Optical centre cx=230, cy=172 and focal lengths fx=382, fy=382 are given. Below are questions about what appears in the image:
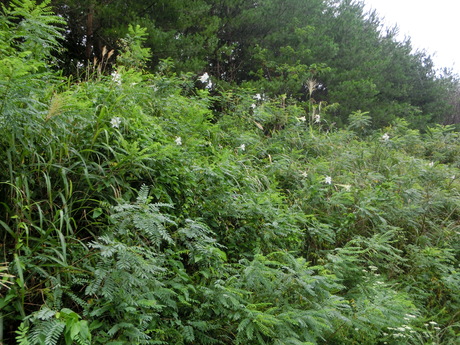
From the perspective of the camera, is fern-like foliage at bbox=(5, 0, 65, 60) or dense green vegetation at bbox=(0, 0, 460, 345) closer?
dense green vegetation at bbox=(0, 0, 460, 345)

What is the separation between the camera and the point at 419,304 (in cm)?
354

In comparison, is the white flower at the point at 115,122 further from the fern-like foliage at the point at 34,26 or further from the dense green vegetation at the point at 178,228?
the fern-like foliage at the point at 34,26

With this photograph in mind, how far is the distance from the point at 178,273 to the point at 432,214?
158 inches

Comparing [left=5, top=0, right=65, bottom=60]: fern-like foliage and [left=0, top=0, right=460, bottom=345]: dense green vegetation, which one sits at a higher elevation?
[left=5, top=0, right=65, bottom=60]: fern-like foliage

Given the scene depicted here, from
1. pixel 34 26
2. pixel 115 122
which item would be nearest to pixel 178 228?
pixel 115 122

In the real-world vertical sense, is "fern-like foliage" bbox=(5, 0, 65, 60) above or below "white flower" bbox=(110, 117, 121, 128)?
above

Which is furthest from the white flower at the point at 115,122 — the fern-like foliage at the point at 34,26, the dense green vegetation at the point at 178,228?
the fern-like foliage at the point at 34,26

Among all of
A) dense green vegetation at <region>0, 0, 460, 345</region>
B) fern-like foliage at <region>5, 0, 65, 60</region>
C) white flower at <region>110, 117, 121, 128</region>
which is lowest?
dense green vegetation at <region>0, 0, 460, 345</region>

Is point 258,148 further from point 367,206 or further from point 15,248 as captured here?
point 15,248

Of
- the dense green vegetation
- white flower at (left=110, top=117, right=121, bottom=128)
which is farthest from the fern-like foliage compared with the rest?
white flower at (left=110, top=117, right=121, bottom=128)

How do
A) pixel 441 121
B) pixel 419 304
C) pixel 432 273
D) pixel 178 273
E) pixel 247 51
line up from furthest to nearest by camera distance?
1. pixel 441 121
2. pixel 247 51
3. pixel 432 273
4. pixel 419 304
5. pixel 178 273

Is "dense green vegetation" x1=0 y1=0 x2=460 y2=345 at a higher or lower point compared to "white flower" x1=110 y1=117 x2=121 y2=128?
lower

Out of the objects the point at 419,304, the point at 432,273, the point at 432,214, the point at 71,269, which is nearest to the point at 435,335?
the point at 419,304

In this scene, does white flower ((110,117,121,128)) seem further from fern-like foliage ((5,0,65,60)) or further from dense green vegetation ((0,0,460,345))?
fern-like foliage ((5,0,65,60))
